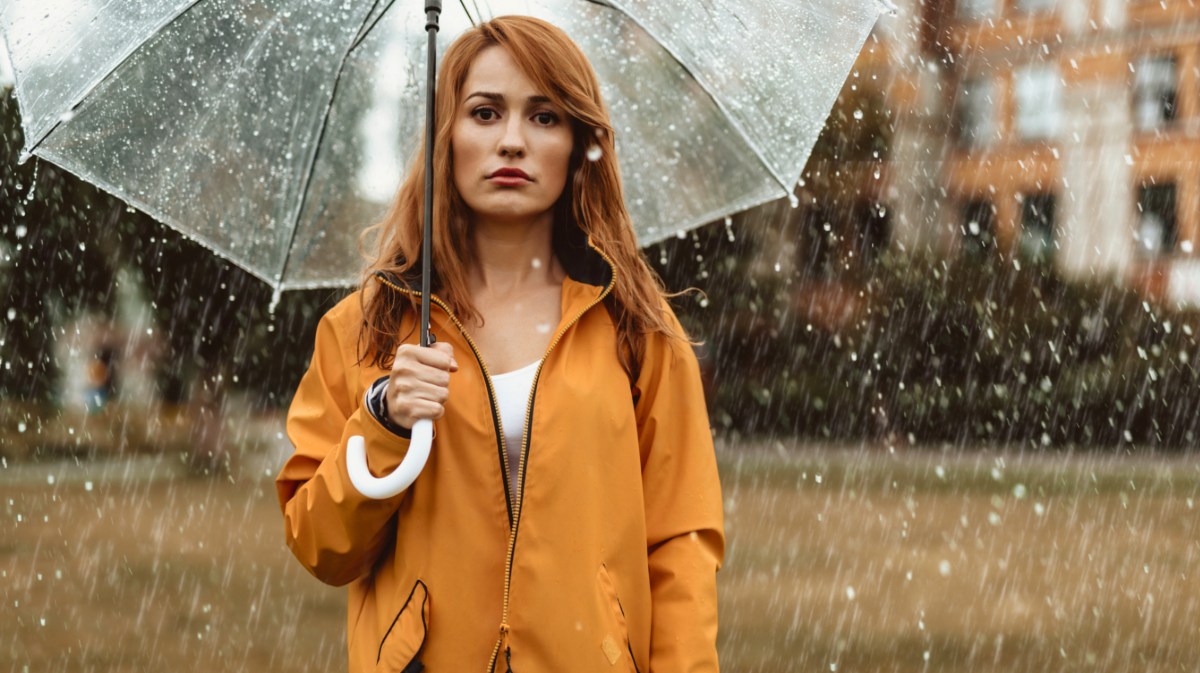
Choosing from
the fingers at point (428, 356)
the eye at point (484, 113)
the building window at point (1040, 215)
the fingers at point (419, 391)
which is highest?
the building window at point (1040, 215)

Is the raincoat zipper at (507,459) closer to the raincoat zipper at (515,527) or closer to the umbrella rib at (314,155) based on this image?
the raincoat zipper at (515,527)

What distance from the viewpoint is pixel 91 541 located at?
9.95 m

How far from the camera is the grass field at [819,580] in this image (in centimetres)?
624

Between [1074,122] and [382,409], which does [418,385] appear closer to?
[382,409]

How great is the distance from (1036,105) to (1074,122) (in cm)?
135


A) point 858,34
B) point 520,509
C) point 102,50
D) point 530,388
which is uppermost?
point 858,34

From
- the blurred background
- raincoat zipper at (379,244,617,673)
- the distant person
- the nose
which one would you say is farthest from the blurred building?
raincoat zipper at (379,244,617,673)

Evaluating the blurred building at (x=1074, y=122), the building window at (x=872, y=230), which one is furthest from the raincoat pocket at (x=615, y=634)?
the blurred building at (x=1074, y=122)

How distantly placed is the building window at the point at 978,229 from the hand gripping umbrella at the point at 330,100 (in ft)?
55.8

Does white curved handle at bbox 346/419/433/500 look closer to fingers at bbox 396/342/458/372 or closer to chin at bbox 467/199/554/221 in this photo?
fingers at bbox 396/342/458/372

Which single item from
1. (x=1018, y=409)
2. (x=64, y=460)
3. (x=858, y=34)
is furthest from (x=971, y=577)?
(x=64, y=460)

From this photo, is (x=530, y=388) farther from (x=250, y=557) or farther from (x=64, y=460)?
(x=64, y=460)

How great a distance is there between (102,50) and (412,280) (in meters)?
1.06

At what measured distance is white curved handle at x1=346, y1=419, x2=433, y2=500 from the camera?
204 cm
